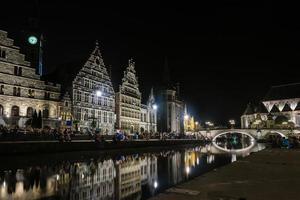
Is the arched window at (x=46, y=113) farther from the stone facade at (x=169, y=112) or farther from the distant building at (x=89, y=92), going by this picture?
the stone facade at (x=169, y=112)

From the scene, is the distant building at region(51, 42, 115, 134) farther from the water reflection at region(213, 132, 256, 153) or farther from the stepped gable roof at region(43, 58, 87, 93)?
the water reflection at region(213, 132, 256, 153)

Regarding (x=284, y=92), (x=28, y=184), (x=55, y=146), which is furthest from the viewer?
(x=284, y=92)

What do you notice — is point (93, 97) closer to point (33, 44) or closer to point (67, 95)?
point (67, 95)

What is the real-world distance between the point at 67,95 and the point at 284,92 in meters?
91.6

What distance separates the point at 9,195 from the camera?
40.3ft

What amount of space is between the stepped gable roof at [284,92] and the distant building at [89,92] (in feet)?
255

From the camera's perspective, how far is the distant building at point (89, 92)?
50188mm

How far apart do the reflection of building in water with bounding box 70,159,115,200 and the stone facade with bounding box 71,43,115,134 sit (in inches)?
1137

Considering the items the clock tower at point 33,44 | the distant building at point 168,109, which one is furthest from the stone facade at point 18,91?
the distant building at point 168,109

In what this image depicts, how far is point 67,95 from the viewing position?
4841 cm

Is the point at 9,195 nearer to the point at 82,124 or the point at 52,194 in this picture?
the point at 52,194

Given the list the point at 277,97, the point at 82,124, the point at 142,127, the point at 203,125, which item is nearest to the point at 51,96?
the point at 82,124

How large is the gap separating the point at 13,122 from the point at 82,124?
542 inches

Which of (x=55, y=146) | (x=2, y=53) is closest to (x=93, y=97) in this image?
(x=2, y=53)
